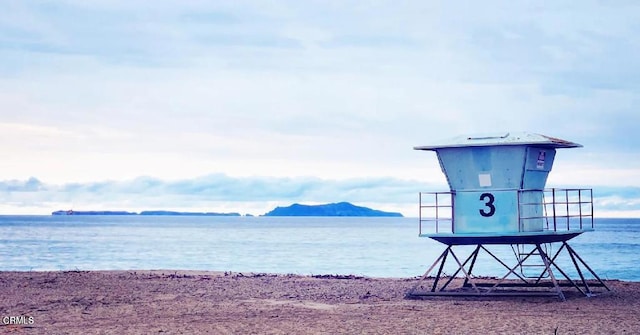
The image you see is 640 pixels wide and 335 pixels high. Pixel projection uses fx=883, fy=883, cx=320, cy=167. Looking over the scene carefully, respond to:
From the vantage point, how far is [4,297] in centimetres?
2328

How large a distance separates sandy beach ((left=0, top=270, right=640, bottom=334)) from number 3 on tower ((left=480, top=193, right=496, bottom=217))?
237 cm

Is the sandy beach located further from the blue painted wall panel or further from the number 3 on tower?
the number 3 on tower

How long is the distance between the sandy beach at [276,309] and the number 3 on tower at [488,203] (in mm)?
2372

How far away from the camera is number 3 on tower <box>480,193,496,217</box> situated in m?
24.0

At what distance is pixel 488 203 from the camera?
949 inches

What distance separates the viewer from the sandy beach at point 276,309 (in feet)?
59.8

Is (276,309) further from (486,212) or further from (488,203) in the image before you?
(488,203)

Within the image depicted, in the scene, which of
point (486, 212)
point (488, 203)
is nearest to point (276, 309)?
point (486, 212)

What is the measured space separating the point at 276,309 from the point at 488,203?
6.69 meters

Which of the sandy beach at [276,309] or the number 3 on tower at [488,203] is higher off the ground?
the number 3 on tower at [488,203]

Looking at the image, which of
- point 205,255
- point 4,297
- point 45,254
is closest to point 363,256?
point 205,255

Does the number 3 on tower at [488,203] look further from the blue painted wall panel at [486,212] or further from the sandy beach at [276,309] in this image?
the sandy beach at [276,309]

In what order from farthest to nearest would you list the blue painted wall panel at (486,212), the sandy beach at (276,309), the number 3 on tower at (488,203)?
the number 3 on tower at (488,203) < the blue painted wall panel at (486,212) < the sandy beach at (276,309)

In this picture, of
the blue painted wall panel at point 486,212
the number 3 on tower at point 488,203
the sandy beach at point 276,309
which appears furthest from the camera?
the number 3 on tower at point 488,203
